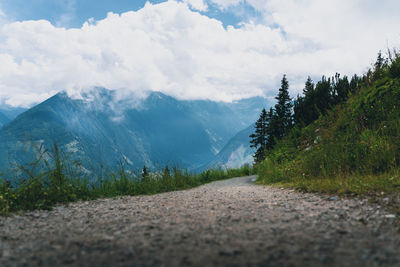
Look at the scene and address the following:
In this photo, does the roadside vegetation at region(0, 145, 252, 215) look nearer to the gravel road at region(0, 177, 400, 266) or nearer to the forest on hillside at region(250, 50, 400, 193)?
the gravel road at region(0, 177, 400, 266)

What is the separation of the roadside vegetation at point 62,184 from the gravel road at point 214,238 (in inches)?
38.3

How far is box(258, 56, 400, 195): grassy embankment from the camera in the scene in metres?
4.88

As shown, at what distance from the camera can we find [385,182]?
4.38m

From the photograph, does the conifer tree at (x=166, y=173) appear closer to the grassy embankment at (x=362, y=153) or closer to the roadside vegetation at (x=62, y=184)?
the roadside vegetation at (x=62, y=184)

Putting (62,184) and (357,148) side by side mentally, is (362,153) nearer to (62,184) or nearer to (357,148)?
(357,148)

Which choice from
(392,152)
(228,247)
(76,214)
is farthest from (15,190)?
(392,152)

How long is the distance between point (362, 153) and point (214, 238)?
6.11 m

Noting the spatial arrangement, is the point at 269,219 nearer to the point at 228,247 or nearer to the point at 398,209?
the point at 228,247

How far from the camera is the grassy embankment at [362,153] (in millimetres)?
4883

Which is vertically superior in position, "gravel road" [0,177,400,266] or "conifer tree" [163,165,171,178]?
"conifer tree" [163,165,171,178]

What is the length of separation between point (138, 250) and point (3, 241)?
1844 millimetres

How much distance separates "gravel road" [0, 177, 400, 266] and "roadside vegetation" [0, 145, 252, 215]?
97cm

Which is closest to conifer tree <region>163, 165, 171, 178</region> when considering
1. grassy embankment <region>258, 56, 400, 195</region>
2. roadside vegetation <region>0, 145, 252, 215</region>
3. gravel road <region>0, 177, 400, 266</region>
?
roadside vegetation <region>0, 145, 252, 215</region>

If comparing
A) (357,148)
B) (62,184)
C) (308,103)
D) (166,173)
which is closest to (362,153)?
(357,148)
